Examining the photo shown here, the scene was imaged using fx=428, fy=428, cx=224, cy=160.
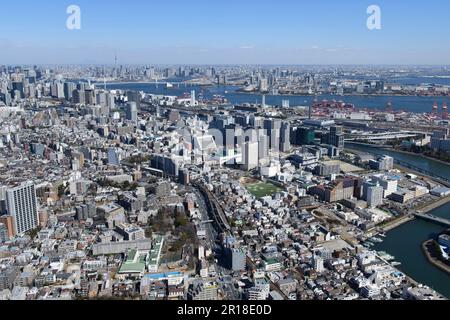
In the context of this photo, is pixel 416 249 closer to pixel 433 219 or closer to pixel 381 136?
pixel 433 219

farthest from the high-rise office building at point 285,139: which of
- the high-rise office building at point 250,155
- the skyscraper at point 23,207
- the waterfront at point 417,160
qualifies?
the skyscraper at point 23,207

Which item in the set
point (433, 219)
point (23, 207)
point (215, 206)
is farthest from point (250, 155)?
point (23, 207)

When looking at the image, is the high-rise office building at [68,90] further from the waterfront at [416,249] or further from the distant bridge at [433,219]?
the waterfront at [416,249]

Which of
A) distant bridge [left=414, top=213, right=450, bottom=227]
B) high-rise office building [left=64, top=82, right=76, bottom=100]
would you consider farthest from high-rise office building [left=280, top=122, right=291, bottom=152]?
high-rise office building [left=64, top=82, right=76, bottom=100]

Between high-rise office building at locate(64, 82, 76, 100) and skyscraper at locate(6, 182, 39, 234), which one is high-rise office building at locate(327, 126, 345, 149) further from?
high-rise office building at locate(64, 82, 76, 100)
